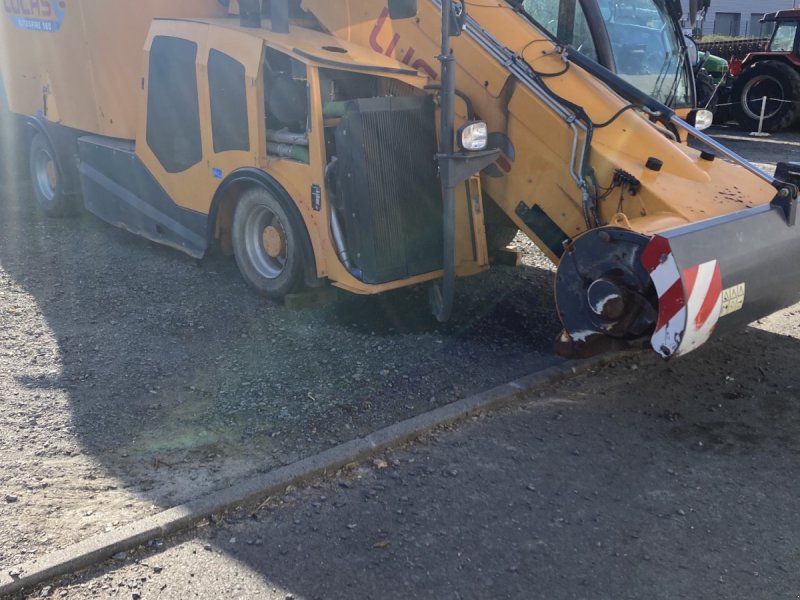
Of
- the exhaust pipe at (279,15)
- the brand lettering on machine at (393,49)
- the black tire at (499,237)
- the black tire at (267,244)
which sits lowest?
the black tire at (499,237)

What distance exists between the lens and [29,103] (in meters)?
8.57

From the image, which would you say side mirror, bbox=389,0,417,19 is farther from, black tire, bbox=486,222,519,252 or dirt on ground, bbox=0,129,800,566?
black tire, bbox=486,222,519,252

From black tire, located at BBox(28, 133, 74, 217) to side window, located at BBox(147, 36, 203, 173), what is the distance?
7.20 ft

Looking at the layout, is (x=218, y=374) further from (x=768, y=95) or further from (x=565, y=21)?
(x=768, y=95)

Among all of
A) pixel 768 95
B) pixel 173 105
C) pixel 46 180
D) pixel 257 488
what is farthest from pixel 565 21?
pixel 768 95

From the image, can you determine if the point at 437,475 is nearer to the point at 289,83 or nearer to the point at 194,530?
the point at 194,530

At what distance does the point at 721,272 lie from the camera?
411 cm

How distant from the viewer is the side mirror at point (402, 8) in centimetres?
490

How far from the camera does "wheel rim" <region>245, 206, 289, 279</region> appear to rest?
229 inches

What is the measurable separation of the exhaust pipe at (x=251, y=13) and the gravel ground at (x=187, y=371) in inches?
74.8

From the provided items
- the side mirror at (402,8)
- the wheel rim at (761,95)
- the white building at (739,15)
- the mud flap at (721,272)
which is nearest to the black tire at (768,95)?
the wheel rim at (761,95)

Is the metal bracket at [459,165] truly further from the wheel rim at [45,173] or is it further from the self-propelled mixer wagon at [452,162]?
the wheel rim at [45,173]

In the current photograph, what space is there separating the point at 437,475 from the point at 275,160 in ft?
8.34

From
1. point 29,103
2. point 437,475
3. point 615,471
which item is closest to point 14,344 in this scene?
point 437,475
